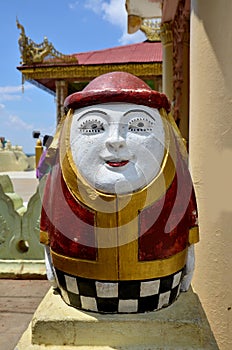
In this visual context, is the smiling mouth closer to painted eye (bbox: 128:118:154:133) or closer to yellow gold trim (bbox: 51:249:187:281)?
painted eye (bbox: 128:118:154:133)

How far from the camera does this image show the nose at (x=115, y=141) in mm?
1048

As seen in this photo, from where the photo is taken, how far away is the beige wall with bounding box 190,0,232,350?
1404mm

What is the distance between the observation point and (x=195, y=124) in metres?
1.62

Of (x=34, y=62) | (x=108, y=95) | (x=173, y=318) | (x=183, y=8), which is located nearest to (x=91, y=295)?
(x=173, y=318)

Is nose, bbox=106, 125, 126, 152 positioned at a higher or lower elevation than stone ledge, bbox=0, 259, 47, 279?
higher

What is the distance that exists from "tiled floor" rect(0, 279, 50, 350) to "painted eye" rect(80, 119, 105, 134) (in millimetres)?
1024

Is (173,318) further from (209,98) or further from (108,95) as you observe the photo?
(209,98)

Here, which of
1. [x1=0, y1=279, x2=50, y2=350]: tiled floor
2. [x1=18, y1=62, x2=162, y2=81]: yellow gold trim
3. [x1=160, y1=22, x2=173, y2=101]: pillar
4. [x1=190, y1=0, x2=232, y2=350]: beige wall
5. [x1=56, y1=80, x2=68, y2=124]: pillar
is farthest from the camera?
[x1=56, y1=80, x2=68, y2=124]: pillar

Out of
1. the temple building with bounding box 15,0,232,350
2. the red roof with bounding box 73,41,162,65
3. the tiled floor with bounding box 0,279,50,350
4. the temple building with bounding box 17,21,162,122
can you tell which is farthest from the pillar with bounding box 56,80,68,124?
the temple building with bounding box 15,0,232,350

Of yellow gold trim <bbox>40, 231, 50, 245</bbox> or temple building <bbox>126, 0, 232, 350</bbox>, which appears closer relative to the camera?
yellow gold trim <bbox>40, 231, 50, 245</bbox>

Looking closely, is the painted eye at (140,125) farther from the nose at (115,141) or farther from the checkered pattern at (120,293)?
the checkered pattern at (120,293)

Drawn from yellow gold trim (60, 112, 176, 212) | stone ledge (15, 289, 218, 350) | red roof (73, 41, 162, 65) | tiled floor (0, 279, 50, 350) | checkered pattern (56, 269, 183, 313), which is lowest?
tiled floor (0, 279, 50, 350)

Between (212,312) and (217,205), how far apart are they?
0.44 meters

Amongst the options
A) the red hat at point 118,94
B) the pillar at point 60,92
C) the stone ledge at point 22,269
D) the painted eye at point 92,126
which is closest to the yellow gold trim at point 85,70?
the pillar at point 60,92
